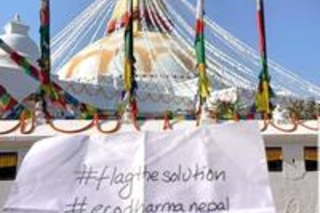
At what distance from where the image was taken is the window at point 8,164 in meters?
7.75

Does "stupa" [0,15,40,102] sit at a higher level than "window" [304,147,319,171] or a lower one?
higher

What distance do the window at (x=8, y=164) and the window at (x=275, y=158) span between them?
3.19 meters

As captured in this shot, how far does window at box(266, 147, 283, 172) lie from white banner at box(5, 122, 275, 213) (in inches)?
189

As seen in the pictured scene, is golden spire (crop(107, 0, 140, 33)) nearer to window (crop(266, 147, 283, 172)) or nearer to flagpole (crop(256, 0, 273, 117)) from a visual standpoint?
flagpole (crop(256, 0, 273, 117))

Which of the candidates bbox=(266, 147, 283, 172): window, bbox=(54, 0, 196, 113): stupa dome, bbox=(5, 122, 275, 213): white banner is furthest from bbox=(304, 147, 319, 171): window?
bbox=(54, 0, 196, 113): stupa dome

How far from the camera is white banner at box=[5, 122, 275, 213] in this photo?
11.6ft

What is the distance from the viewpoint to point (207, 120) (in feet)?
26.6

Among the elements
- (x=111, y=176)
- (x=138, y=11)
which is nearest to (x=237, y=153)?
(x=111, y=176)

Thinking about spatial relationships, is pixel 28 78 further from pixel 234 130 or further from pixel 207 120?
pixel 234 130

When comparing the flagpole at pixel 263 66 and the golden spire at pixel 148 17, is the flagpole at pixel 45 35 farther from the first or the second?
the golden spire at pixel 148 17

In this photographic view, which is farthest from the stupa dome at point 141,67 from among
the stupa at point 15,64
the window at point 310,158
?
the window at point 310,158

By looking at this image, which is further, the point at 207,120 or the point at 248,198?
the point at 207,120

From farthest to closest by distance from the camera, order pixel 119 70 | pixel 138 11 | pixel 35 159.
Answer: pixel 138 11 → pixel 119 70 → pixel 35 159

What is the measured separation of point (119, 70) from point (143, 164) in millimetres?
35749
